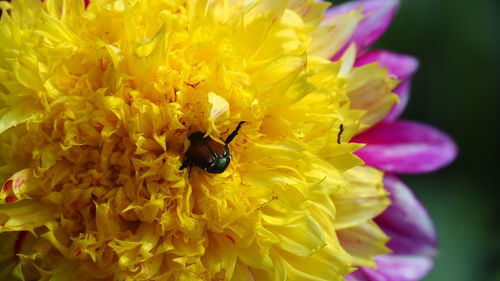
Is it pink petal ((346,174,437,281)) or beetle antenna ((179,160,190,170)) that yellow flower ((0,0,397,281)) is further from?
pink petal ((346,174,437,281))

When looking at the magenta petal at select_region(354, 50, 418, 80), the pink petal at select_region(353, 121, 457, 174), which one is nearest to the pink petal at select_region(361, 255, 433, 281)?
the pink petal at select_region(353, 121, 457, 174)

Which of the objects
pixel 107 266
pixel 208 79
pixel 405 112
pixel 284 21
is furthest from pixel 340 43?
pixel 405 112

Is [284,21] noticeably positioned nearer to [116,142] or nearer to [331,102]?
[331,102]

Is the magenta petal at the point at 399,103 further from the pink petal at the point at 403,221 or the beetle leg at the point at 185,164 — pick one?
the beetle leg at the point at 185,164

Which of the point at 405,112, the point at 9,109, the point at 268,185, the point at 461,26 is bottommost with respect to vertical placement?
the point at 405,112

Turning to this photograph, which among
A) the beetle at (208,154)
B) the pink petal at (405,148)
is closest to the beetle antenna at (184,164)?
the beetle at (208,154)

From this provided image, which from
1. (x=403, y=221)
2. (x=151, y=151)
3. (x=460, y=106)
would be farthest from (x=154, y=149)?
(x=460, y=106)

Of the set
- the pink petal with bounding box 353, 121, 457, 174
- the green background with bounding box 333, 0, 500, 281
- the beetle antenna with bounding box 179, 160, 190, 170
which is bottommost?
the green background with bounding box 333, 0, 500, 281
